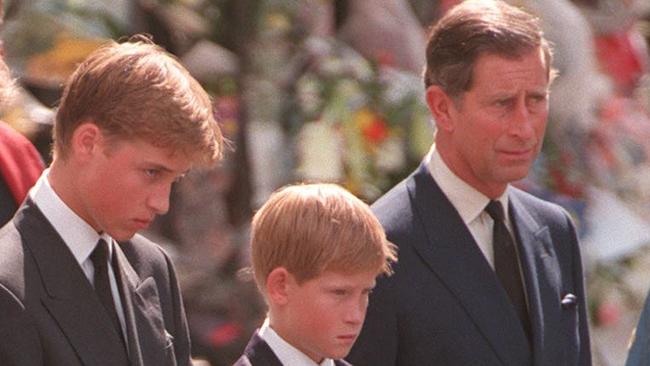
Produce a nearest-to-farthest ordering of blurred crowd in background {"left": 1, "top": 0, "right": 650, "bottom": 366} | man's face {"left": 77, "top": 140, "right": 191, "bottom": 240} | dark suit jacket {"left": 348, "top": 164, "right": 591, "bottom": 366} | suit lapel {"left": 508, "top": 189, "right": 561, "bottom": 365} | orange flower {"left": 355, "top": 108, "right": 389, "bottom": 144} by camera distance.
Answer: man's face {"left": 77, "top": 140, "right": 191, "bottom": 240}, dark suit jacket {"left": 348, "top": 164, "right": 591, "bottom": 366}, suit lapel {"left": 508, "top": 189, "right": 561, "bottom": 365}, blurred crowd in background {"left": 1, "top": 0, "right": 650, "bottom": 366}, orange flower {"left": 355, "top": 108, "right": 389, "bottom": 144}

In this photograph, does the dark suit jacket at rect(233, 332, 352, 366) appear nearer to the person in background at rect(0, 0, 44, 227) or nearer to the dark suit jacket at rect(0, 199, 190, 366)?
the dark suit jacket at rect(0, 199, 190, 366)

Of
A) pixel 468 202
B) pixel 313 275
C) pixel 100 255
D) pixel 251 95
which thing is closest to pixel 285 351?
pixel 313 275

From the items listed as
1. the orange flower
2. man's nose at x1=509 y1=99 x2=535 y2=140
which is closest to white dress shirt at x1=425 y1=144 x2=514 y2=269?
man's nose at x1=509 y1=99 x2=535 y2=140

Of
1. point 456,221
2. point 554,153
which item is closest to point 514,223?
point 456,221

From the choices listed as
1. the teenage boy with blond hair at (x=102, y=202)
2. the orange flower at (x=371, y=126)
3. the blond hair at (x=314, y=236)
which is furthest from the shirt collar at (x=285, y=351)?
the orange flower at (x=371, y=126)

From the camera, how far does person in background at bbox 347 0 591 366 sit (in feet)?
13.2

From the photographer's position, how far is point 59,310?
133 inches

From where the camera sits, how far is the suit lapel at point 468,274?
13.3 ft

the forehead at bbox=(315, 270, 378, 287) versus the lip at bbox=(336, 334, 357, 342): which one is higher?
the forehead at bbox=(315, 270, 378, 287)

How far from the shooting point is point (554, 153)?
6.95 metres

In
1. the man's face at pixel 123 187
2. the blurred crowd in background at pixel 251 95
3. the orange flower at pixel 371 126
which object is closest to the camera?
the man's face at pixel 123 187

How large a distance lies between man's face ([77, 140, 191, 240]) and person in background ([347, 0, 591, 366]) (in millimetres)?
723

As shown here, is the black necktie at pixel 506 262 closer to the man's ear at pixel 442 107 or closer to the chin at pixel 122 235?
the man's ear at pixel 442 107

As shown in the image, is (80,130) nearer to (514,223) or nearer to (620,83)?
(514,223)
